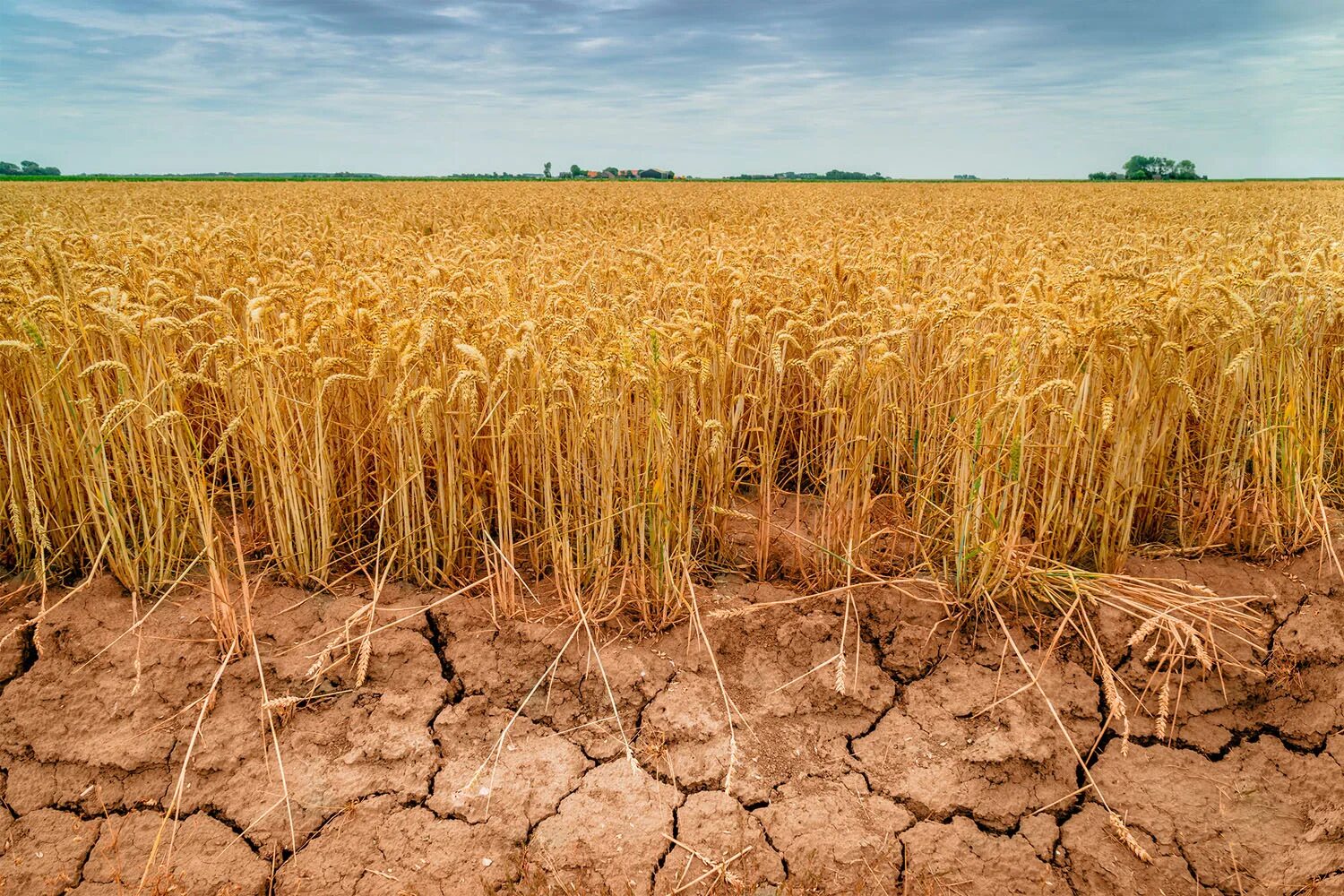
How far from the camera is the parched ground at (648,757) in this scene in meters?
1.98

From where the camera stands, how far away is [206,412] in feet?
11.1

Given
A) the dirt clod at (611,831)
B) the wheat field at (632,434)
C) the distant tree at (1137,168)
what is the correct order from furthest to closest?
1. the distant tree at (1137,168)
2. the wheat field at (632,434)
3. the dirt clod at (611,831)

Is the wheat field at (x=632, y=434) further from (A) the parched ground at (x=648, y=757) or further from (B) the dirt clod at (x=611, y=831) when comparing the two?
(B) the dirt clod at (x=611, y=831)

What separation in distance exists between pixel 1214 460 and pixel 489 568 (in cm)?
279

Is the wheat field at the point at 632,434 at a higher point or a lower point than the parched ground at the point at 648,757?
higher

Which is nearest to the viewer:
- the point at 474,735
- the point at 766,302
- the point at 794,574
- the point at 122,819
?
the point at 122,819

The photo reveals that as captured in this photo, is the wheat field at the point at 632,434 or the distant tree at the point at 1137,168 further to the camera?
the distant tree at the point at 1137,168

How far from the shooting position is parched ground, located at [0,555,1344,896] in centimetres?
198

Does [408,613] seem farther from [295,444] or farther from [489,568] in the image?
[295,444]

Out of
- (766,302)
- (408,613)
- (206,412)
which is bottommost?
(408,613)

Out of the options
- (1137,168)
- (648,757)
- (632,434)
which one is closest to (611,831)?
(648,757)

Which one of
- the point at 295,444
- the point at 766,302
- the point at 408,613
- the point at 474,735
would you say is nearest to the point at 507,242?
the point at 766,302

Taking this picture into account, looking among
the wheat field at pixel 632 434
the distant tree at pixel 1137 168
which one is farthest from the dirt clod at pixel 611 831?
the distant tree at pixel 1137 168

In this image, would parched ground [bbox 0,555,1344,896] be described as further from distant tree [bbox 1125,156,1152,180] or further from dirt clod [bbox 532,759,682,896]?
distant tree [bbox 1125,156,1152,180]
